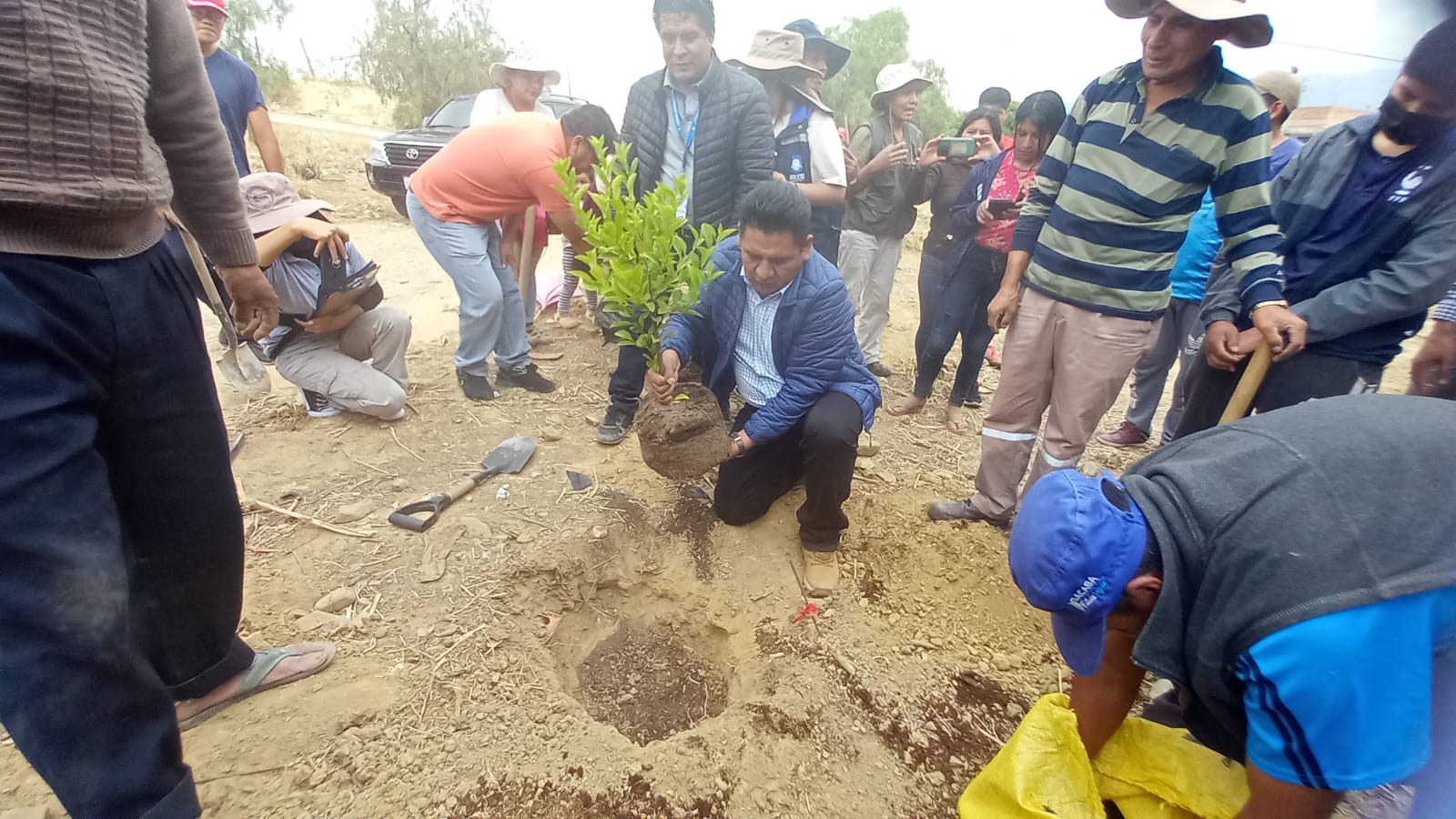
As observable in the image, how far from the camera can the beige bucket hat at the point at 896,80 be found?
3918 mm

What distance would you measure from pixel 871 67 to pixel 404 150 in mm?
11786

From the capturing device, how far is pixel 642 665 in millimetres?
2307

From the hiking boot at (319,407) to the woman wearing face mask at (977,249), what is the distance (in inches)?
117

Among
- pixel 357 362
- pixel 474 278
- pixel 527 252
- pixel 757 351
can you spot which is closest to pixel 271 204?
pixel 357 362

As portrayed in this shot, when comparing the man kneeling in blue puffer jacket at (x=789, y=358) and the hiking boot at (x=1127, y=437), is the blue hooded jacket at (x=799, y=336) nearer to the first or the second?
the man kneeling in blue puffer jacket at (x=789, y=358)

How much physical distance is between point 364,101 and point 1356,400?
23.5 meters

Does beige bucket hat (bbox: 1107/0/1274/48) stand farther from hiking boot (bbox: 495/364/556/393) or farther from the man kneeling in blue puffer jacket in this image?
hiking boot (bbox: 495/364/556/393)

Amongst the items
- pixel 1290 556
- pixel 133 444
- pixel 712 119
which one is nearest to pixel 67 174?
pixel 133 444

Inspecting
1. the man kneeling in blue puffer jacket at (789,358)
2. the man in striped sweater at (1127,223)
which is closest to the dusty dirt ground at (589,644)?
the man kneeling in blue puffer jacket at (789,358)

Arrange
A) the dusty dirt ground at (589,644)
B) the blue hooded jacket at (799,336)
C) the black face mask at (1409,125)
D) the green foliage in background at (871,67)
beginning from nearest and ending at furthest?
1. the dusty dirt ground at (589,644)
2. the black face mask at (1409,125)
3. the blue hooded jacket at (799,336)
4. the green foliage in background at (871,67)

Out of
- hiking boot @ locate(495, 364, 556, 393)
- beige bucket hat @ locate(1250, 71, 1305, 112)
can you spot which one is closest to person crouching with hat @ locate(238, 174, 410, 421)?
hiking boot @ locate(495, 364, 556, 393)

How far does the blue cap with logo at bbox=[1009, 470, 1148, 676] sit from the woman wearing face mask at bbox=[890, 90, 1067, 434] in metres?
2.45

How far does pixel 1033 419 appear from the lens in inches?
102

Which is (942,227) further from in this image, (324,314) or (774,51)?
(324,314)
